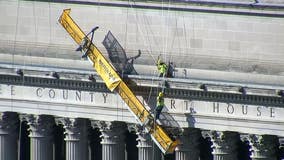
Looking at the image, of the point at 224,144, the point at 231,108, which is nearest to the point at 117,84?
the point at 224,144

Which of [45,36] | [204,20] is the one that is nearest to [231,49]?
[204,20]

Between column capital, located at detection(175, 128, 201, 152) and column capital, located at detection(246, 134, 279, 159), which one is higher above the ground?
column capital, located at detection(175, 128, 201, 152)

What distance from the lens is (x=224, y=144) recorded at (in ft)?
383

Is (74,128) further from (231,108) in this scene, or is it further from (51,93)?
(231,108)

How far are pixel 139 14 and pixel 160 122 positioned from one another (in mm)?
4573

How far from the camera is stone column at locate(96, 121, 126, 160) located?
120 m

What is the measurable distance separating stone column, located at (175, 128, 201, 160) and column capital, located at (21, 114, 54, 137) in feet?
21.2

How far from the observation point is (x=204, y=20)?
118 metres

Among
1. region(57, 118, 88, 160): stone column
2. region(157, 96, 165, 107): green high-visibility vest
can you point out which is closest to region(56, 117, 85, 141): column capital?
region(57, 118, 88, 160): stone column

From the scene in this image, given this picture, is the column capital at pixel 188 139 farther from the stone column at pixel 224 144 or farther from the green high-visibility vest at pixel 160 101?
the green high-visibility vest at pixel 160 101

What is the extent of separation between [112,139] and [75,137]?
1.86 metres

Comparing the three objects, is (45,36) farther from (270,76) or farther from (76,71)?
(270,76)

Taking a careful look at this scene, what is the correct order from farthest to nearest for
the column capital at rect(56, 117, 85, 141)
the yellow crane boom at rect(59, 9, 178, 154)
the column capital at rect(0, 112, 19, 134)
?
1. the column capital at rect(0, 112, 19, 134)
2. the column capital at rect(56, 117, 85, 141)
3. the yellow crane boom at rect(59, 9, 178, 154)

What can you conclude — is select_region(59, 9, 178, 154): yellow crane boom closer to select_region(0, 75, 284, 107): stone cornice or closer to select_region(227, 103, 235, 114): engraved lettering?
select_region(0, 75, 284, 107): stone cornice
